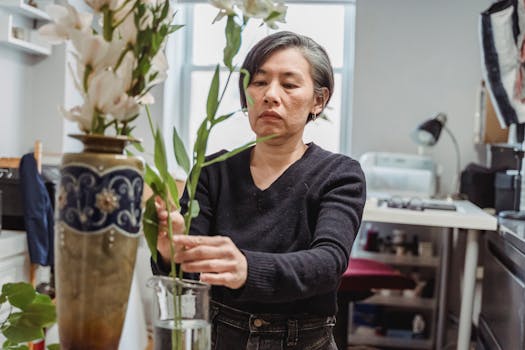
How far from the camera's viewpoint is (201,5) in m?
4.79

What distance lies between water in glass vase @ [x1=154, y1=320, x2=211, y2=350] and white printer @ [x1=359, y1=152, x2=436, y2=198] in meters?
3.07

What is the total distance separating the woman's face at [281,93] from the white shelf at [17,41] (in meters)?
2.22

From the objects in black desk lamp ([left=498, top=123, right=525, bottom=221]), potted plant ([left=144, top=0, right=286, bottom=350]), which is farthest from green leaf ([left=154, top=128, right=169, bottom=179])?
black desk lamp ([left=498, top=123, right=525, bottom=221])

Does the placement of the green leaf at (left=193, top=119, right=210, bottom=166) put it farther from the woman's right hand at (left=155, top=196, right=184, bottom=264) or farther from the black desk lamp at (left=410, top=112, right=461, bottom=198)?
the black desk lamp at (left=410, top=112, right=461, bottom=198)

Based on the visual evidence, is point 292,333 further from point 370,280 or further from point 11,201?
point 11,201

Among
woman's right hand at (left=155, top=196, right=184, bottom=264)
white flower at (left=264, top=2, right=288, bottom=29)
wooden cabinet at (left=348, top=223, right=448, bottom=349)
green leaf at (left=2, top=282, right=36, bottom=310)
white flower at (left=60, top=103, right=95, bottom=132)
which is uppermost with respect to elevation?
white flower at (left=264, top=2, right=288, bottom=29)

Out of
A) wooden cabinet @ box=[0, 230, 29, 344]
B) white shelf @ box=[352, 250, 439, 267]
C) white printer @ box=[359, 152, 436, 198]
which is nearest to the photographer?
wooden cabinet @ box=[0, 230, 29, 344]

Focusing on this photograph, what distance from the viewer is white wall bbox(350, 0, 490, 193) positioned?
423 cm

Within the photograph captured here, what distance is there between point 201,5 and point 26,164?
8.13 ft

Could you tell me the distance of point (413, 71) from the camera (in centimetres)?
428

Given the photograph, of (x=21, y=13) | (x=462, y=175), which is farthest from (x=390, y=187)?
(x=21, y=13)

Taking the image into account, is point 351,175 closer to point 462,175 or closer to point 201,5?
point 462,175

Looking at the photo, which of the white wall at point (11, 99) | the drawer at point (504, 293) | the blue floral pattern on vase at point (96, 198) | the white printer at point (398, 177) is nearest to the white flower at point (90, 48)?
the blue floral pattern on vase at point (96, 198)

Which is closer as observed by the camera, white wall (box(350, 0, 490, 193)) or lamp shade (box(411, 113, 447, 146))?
lamp shade (box(411, 113, 447, 146))
